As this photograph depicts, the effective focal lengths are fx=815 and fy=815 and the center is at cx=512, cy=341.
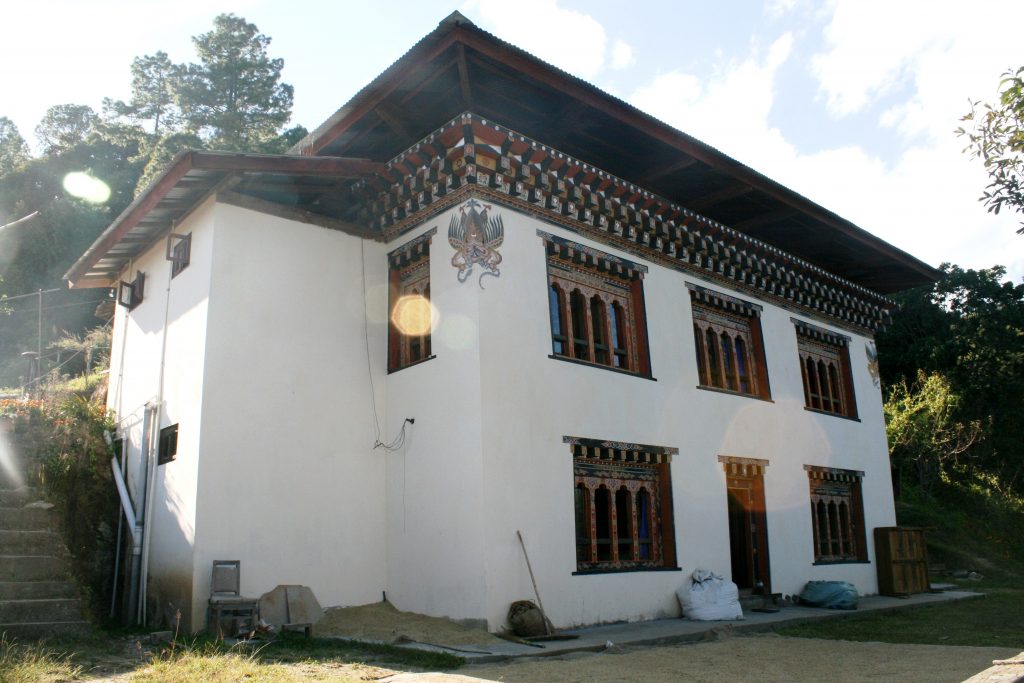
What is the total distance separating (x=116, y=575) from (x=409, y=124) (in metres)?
6.35

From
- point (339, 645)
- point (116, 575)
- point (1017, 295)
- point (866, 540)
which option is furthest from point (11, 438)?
point (1017, 295)

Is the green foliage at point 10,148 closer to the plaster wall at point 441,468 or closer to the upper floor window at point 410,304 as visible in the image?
the upper floor window at point 410,304

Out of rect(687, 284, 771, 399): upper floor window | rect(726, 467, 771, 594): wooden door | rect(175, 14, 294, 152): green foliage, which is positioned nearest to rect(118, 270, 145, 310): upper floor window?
rect(687, 284, 771, 399): upper floor window

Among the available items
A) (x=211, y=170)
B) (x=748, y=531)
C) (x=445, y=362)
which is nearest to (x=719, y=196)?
(x=748, y=531)

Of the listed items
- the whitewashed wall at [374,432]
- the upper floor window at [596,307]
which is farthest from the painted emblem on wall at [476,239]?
the upper floor window at [596,307]

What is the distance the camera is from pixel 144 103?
3588 centimetres

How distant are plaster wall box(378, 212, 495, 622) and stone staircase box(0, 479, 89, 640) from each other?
3.25m

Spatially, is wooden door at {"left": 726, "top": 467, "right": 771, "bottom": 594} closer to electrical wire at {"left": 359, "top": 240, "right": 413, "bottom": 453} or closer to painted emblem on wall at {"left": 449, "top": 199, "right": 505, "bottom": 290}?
electrical wire at {"left": 359, "top": 240, "right": 413, "bottom": 453}

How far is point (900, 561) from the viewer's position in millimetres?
13617

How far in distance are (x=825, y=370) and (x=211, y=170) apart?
10.6 metres

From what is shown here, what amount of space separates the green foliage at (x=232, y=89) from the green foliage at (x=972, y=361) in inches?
951

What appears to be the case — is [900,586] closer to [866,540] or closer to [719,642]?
[866,540]

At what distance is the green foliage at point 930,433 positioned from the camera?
22969 mm

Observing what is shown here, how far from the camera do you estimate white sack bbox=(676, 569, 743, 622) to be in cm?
973
